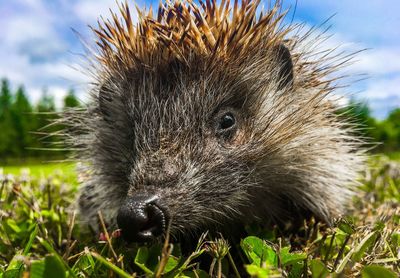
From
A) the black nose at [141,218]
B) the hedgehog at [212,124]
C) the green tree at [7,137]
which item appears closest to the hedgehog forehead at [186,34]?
the hedgehog at [212,124]

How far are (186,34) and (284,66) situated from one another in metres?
0.60

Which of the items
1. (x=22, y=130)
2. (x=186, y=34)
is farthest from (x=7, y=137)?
(x=186, y=34)

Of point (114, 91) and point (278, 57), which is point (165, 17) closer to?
point (114, 91)

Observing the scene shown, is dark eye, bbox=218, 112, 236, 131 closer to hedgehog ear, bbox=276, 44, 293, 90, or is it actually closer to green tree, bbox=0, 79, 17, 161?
hedgehog ear, bbox=276, 44, 293, 90

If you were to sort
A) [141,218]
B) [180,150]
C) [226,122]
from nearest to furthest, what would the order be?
[141,218], [180,150], [226,122]

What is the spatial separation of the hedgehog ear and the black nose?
113 centimetres

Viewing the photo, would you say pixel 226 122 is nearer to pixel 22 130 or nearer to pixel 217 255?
pixel 217 255

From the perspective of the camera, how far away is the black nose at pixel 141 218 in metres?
1.62

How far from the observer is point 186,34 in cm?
223

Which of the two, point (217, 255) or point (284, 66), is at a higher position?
point (284, 66)

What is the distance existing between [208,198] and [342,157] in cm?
108

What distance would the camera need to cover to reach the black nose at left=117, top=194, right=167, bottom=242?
5.33 ft

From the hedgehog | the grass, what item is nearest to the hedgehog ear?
the hedgehog

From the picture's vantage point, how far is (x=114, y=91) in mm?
2467
